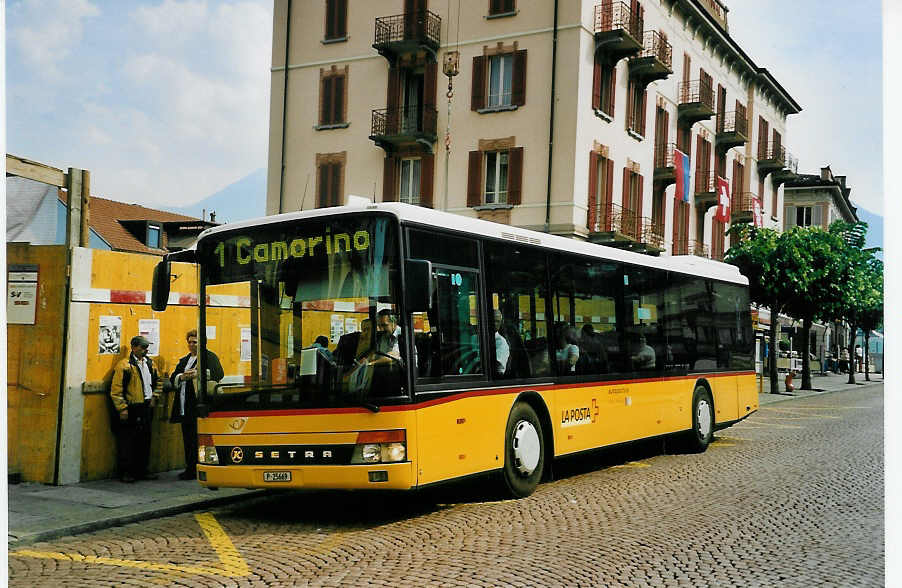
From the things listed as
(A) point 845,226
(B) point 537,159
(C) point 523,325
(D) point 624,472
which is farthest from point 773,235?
(C) point 523,325

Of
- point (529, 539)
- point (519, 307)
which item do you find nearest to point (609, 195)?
point (519, 307)

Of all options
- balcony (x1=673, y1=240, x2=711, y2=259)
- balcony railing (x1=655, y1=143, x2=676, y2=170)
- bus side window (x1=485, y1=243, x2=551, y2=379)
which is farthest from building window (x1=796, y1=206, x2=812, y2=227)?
bus side window (x1=485, y1=243, x2=551, y2=379)

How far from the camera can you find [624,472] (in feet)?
40.5

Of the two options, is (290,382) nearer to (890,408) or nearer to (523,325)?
(523,325)

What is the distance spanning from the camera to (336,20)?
33.2m

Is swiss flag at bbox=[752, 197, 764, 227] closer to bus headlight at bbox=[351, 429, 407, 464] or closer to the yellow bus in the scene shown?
the yellow bus

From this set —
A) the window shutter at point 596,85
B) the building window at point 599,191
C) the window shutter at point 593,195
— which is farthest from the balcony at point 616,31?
the window shutter at point 593,195

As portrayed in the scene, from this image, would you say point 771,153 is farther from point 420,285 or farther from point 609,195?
point 420,285

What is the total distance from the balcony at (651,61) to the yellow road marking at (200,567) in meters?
28.0

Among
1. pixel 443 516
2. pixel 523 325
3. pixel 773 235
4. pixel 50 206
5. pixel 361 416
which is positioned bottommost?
pixel 443 516

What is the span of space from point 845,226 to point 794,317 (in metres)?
3.96

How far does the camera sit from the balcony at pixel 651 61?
33031mm

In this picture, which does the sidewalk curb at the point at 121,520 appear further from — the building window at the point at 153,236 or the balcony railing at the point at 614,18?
the building window at the point at 153,236

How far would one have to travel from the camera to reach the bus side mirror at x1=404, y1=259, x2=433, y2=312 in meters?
8.04
